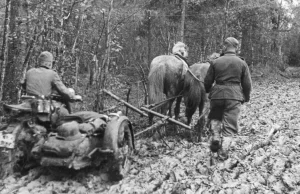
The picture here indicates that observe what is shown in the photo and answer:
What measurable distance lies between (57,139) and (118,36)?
44.3 ft

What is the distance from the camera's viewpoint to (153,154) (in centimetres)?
624

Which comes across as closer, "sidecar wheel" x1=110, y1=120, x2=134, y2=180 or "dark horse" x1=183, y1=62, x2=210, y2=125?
"sidecar wheel" x1=110, y1=120, x2=134, y2=180

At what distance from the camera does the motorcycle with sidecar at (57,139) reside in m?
4.49

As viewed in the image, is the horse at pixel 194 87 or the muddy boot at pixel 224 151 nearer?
the muddy boot at pixel 224 151

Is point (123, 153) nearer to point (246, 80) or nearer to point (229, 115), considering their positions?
point (229, 115)

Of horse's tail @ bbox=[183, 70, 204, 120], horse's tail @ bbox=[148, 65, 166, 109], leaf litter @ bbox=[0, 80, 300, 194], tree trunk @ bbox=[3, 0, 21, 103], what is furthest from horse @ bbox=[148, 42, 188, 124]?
tree trunk @ bbox=[3, 0, 21, 103]

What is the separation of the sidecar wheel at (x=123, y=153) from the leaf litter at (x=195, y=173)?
0.12 meters

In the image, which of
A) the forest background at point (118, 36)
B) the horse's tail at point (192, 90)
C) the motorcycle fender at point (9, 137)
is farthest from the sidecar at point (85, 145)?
the forest background at point (118, 36)

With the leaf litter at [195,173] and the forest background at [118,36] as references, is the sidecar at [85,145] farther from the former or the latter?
the forest background at [118,36]

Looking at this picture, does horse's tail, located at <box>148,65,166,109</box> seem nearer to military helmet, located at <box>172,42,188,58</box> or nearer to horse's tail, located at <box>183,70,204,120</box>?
horse's tail, located at <box>183,70,204,120</box>

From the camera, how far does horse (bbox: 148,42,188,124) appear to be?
7.61 meters

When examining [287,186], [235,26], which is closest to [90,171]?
[287,186]

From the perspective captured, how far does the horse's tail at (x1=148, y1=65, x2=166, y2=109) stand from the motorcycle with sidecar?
7.57 feet

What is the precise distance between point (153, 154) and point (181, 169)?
115 centimetres
